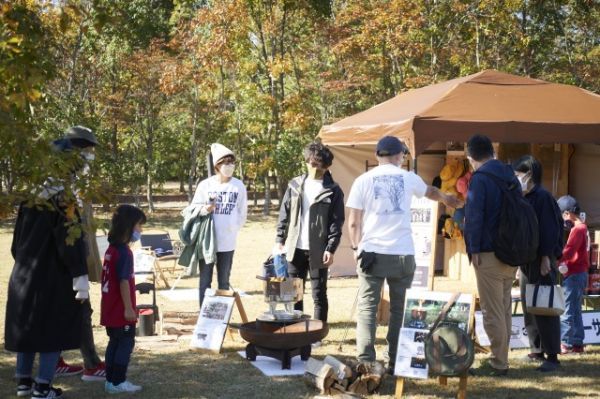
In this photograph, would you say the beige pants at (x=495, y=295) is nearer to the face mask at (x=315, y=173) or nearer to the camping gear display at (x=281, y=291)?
the camping gear display at (x=281, y=291)

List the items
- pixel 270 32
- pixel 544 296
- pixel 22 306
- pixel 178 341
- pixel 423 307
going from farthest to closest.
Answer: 1. pixel 270 32
2. pixel 178 341
3. pixel 544 296
4. pixel 423 307
5. pixel 22 306

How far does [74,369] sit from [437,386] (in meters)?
2.90

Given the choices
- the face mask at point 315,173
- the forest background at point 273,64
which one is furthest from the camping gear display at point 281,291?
the forest background at point 273,64

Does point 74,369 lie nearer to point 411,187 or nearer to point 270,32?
point 411,187

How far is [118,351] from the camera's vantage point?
Answer: 231 inches

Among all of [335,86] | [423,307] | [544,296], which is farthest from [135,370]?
[335,86]

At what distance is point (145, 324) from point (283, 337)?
6.78 feet

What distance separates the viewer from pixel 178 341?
7.81 m

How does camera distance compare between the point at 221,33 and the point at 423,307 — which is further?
the point at 221,33

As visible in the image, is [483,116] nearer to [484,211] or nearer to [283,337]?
[484,211]

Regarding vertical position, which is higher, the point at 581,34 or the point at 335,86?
the point at 581,34

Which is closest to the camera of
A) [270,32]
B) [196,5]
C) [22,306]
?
[22,306]

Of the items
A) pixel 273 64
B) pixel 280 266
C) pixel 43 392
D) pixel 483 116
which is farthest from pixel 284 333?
pixel 273 64

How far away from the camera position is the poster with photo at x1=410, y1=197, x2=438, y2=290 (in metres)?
8.11
